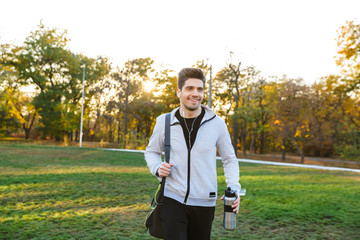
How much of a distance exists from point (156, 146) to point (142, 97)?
139ft

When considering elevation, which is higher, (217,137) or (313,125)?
(313,125)

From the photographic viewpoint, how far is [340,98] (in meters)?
36.5

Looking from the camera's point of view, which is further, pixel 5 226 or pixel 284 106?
pixel 284 106

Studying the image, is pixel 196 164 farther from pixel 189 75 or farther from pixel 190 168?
pixel 189 75

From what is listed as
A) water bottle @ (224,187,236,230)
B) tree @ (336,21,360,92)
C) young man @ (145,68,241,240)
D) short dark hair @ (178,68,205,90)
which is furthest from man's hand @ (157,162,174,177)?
tree @ (336,21,360,92)

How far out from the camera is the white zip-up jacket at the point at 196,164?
2645 mm

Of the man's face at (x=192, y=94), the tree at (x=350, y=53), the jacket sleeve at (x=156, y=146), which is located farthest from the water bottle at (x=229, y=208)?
the tree at (x=350, y=53)

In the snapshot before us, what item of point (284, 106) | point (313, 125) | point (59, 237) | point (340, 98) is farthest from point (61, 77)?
point (59, 237)

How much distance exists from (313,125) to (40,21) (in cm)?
3679

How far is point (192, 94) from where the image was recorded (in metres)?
2.70

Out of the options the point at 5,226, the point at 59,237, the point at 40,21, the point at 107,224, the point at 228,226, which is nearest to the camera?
the point at 228,226

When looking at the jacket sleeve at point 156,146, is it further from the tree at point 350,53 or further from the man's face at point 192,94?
the tree at point 350,53

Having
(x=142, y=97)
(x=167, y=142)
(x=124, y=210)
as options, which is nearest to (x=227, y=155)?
(x=167, y=142)

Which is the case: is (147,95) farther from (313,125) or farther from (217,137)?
(217,137)
